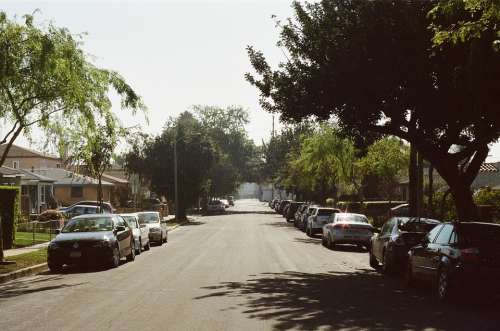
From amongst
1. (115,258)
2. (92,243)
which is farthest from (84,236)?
(115,258)

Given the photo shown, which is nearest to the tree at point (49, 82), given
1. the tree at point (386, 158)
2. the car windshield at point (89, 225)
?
the car windshield at point (89, 225)

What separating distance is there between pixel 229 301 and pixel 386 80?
29.5ft

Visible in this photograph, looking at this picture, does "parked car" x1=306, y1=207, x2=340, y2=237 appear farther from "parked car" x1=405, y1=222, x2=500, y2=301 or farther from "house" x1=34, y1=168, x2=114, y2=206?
"house" x1=34, y1=168, x2=114, y2=206

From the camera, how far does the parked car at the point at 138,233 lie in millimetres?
23656

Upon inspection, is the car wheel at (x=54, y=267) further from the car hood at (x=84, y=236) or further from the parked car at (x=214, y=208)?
the parked car at (x=214, y=208)

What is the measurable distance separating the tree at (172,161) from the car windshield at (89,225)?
40.7 m

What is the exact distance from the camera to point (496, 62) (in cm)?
1435

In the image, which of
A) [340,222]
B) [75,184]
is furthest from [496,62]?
[75,184]

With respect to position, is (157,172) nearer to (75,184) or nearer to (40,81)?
(75,184)

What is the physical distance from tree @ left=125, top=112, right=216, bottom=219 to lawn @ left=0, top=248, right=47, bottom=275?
38.9 metres

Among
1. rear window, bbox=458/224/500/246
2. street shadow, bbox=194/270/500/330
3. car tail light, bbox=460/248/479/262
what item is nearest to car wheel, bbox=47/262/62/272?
street shadow, bbox=194/270/500/330

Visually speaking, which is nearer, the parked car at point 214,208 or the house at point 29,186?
the house at point 29,186

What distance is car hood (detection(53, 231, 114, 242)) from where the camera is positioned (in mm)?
18125

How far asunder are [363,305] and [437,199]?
24.8 meters
